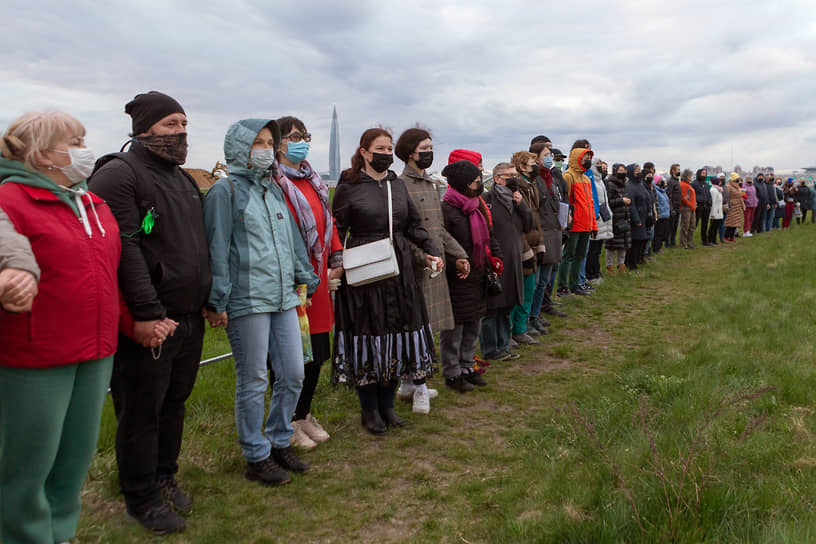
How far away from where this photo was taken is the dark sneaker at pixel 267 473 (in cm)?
357

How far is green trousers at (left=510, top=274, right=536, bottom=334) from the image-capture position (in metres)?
6.86

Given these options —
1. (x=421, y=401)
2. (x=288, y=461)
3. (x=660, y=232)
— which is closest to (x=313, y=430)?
(x=288, y=461)

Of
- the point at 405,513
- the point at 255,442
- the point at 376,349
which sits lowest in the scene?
the point at 405,513

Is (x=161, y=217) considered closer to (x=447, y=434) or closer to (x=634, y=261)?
(x=447, y=434)

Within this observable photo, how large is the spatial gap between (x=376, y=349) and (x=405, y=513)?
1.24 m

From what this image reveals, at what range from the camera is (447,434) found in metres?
4.39

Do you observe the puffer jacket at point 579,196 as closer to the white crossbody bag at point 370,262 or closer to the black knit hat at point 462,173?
the black knit hat at point 462,173

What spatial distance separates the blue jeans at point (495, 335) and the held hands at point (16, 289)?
186 inches

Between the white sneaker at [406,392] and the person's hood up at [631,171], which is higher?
the person's hood up at [631,171]

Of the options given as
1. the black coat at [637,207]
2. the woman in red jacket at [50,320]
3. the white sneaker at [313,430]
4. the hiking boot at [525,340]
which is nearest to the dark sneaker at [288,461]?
the white sneaker at [313,430]

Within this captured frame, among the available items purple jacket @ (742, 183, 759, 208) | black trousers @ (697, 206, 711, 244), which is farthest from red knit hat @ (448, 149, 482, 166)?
purple jacket @ (742, 183, 759, 208)

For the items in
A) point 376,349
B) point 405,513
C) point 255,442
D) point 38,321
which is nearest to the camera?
point 38,321

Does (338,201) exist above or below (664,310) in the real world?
above

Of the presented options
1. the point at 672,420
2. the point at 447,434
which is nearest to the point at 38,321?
the point at 447,434
